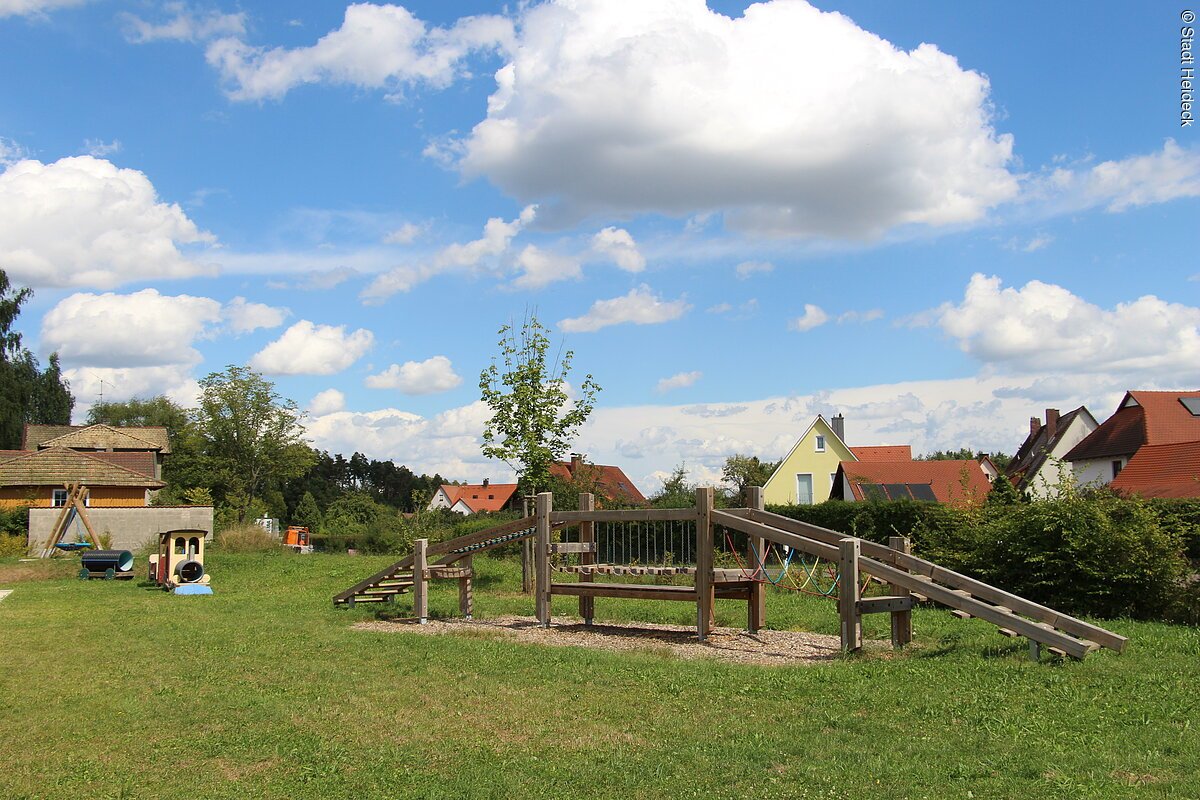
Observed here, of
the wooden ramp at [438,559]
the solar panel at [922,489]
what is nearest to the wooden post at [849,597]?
the wooden ramp at [438,559]

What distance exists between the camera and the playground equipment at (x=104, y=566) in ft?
81.3

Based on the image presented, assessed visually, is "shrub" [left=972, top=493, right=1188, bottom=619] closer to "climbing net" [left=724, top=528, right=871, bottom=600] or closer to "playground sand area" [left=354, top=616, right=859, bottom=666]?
"climbing net" [left=724, top=528, right=871, bottom=600]

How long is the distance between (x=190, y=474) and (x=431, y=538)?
4785 cm

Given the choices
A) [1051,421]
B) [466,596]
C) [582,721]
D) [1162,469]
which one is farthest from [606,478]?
[582,721]

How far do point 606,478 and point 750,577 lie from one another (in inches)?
1921

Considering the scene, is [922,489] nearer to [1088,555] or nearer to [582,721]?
[1088,555]

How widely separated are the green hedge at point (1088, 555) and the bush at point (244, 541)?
25.8 m

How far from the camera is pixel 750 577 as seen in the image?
12938 millimetres

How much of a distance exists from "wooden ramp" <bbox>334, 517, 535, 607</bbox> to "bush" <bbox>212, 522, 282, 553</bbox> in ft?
59.5

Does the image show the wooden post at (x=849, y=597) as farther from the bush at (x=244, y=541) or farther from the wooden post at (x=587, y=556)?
the bush at (x=244, y=541)

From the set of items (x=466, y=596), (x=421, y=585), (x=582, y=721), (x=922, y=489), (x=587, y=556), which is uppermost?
(x=922, y=489)

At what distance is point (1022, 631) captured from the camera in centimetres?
934

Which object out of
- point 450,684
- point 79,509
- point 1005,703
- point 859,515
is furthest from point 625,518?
point 79,509

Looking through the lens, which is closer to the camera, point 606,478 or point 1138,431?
point 1138,431
